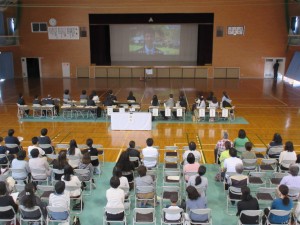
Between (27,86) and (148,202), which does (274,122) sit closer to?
(148,202)

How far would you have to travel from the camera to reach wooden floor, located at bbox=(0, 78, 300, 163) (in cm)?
1452

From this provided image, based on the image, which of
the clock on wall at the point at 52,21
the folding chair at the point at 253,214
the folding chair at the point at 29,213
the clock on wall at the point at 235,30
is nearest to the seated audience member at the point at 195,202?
the folding chair at the point at 253,214

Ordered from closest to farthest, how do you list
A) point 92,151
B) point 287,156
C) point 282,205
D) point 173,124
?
1. point 282,205
2. point 287,156
3. point 92,151
4. point 173,124

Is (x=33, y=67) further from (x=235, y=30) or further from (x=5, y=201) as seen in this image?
(x=5, y=201)

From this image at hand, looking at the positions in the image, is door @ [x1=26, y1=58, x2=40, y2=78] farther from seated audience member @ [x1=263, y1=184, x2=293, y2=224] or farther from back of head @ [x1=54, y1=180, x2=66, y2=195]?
seated audience member @ [x1=263, y1=184, x2=293, y2=224]

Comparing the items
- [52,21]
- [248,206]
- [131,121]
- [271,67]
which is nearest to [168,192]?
[248,206]

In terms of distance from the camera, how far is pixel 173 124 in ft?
55.2

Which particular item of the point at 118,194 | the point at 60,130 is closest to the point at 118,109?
the point at 60,130

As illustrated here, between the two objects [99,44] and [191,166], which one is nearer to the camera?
[191,166]

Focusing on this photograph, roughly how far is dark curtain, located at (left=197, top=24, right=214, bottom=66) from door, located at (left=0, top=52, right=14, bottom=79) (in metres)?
A: 17.4

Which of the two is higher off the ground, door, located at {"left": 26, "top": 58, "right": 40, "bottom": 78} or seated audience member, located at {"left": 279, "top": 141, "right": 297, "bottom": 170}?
door, located at {"left": 26, "top": 58, "right": 40, "bottom": 78}

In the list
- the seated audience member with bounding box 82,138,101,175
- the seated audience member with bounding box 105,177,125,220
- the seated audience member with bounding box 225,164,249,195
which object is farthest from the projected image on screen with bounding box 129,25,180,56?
the seated audience member with bounding box 105,177,125,220

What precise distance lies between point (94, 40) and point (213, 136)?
69.9 ft

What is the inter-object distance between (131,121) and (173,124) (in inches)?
88.4
